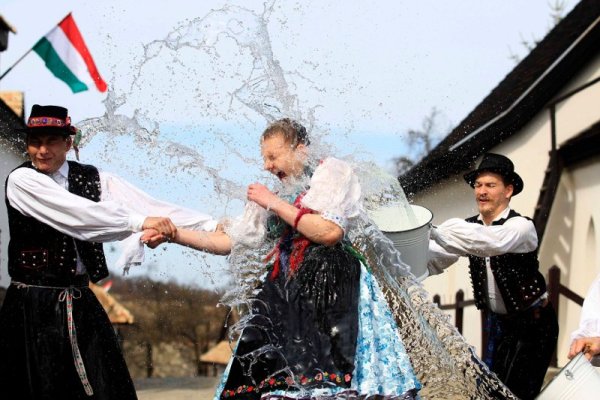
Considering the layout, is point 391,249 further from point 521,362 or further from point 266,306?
point 521,362

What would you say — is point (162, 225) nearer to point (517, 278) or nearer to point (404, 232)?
point (404, 232)

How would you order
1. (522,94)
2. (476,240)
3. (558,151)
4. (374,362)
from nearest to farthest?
(374,362), (476,240), (558,151), (522,94)

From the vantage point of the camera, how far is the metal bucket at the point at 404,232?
5195mm

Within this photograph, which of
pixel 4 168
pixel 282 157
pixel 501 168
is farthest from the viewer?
pixel 4 168

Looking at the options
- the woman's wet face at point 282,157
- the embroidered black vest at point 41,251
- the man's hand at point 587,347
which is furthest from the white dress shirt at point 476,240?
the embroidered black vest at point 41,251

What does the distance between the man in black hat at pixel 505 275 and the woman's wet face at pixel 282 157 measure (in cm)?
118

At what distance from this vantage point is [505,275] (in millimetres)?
6152

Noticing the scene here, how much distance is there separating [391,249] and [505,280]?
4.41ft

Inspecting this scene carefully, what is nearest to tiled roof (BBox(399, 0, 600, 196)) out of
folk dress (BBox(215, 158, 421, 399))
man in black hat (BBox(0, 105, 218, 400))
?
folk dress (BBox(215, 158, 421, 399))

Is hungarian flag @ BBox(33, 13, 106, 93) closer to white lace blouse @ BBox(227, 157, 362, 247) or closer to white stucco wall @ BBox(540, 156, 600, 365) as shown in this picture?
white stucco wall @ BBox(540, 156, 600, 365)

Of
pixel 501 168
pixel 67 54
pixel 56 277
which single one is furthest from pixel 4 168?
pixel 56 277

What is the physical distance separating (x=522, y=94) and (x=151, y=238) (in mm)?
12027

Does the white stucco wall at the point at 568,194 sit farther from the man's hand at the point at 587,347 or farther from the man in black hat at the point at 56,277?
the man in black hat at the point at 56,277

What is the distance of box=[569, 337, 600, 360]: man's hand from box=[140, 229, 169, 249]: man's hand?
6.88 feet
